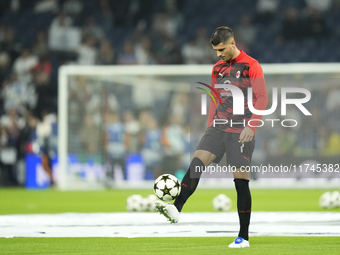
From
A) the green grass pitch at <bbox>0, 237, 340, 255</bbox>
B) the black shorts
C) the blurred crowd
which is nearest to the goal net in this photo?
the blurred crowd

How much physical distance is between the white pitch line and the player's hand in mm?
1330

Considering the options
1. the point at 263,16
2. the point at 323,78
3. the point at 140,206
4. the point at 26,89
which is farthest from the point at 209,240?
the point at 263,16

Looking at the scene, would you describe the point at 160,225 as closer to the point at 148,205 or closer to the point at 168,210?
the point at 168,210

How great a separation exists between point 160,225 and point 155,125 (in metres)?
9.13

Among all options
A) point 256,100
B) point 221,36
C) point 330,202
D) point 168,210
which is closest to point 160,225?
point 168,210

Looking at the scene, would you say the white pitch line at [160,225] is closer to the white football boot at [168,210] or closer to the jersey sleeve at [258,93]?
the white football boot at [168,210]

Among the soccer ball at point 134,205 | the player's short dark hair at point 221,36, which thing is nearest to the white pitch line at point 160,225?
the soccer ball at point 134,205

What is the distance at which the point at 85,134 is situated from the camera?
15797 millimetres

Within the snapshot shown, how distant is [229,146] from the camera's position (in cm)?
519

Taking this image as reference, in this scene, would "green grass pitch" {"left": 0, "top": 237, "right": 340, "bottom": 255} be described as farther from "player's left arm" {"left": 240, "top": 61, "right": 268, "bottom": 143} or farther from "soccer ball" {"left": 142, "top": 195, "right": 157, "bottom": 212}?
"soccer ball" {"left": 142, "top": 195, "right": 157, "bottom": 212}

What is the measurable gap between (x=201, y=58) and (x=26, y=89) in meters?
5.47

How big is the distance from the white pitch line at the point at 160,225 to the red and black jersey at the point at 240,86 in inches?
52.0

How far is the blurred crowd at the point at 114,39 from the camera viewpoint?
17328 mm

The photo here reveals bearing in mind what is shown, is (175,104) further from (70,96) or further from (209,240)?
(209,240)
